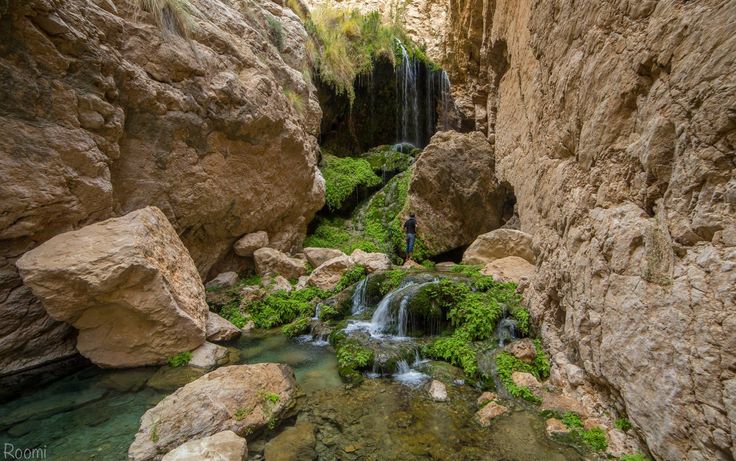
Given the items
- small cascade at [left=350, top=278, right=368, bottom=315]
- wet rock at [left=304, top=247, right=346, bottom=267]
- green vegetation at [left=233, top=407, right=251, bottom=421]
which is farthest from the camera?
wet rock at [left=304, top=247, right=346, bottom=267]

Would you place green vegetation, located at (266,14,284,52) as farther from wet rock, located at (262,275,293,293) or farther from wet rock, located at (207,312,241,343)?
wet rock, located at (207,312,241,343)

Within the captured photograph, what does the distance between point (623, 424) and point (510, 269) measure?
14.9ft

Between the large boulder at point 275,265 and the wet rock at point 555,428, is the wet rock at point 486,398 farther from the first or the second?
the large boulder at point 275,265

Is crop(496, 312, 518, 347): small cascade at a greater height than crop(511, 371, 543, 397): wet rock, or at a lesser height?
greater

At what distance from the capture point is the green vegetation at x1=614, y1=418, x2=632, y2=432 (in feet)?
10.6

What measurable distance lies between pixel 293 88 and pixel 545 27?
7.90 metres

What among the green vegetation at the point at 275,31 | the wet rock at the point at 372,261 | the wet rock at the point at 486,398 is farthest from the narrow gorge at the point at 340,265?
the green vegetation at the point at 275,31

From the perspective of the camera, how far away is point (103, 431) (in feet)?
13.1

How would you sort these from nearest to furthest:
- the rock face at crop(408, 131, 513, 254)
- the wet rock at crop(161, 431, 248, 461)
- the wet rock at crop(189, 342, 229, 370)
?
the wet rock at crop(161, 431, 248, 461) < the wet rock at crop(189, 342, 229, 370) < the rock face at crop(408, 131, 513, 254)

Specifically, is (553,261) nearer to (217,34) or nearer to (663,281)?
(663,281)

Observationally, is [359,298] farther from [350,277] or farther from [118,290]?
[118,290]

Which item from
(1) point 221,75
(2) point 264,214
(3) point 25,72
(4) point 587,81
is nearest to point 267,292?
(2) point 264,214

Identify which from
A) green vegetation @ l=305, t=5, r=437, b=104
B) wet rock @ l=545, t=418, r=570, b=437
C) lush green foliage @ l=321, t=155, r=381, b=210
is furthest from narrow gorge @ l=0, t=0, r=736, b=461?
green vegetation @ l=305, t=5, r=437, b=104

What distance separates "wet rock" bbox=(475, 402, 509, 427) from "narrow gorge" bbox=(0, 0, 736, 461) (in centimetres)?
3
